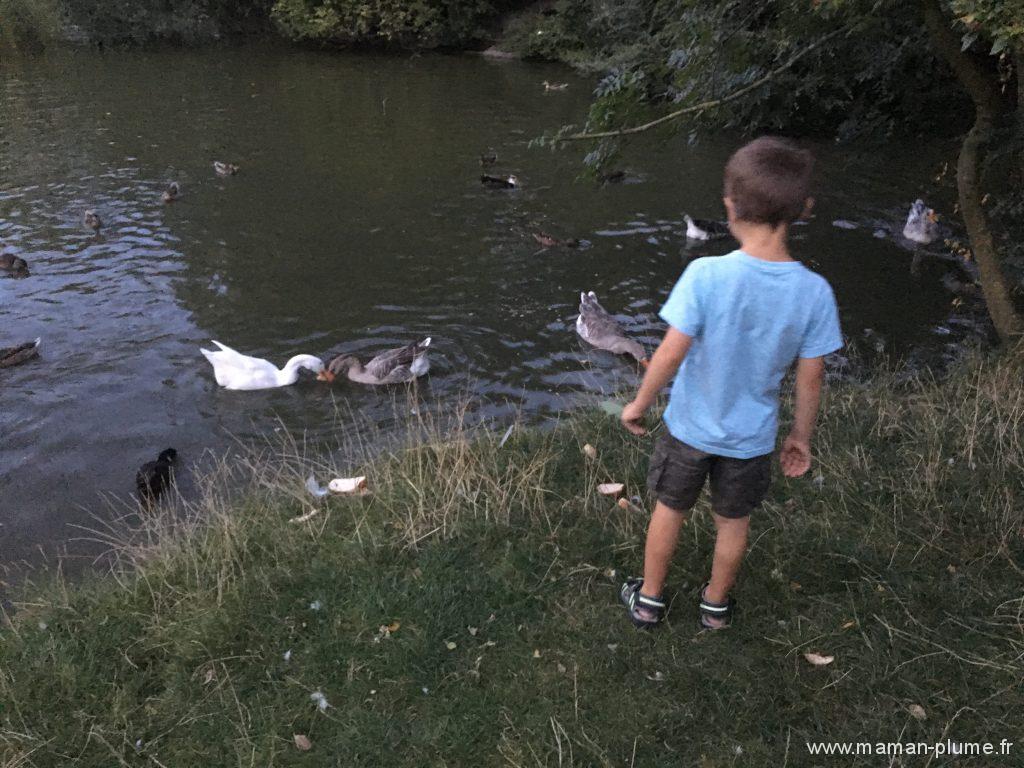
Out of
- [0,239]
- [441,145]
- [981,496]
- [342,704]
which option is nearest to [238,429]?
[342,704]

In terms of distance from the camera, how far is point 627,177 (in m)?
14.9

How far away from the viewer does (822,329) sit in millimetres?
2986

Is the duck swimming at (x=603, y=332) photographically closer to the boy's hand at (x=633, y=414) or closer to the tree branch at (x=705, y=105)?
the tree branch at (x=705, y=105)

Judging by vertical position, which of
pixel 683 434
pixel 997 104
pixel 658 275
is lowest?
pixel 658 275

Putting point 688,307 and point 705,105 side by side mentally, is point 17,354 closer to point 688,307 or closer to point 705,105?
point 705,105

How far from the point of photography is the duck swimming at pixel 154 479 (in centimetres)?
621

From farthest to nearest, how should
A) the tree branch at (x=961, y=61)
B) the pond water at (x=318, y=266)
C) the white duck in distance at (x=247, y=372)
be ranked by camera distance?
the white duck in distance at (x=247, y=372), the pond water at (x=318, y=266), the tree branch at (x=961, y=61)

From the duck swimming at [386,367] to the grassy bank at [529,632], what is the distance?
10.0 ft

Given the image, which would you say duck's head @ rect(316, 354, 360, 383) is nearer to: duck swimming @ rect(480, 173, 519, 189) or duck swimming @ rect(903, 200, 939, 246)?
duck swimming @ rect(480, 173, 519, 189)

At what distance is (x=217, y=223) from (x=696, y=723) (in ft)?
37.1

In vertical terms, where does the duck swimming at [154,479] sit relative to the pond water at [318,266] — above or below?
below

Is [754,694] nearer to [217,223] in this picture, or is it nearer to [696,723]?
[696,723]

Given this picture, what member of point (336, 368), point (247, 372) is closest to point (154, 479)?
point (247, 372)

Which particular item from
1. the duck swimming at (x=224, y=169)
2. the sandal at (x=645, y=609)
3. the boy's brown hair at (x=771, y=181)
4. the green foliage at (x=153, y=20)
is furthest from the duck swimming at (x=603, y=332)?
the green foliage at (x=153, y=20)
